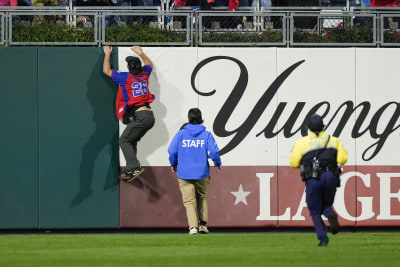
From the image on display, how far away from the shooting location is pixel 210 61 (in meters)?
17.9

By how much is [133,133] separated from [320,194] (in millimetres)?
4870

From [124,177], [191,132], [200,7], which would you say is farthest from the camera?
[200,7]

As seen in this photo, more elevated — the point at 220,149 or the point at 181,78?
the point at 181,78

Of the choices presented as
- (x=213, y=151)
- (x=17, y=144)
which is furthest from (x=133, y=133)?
(x=17, y=144)

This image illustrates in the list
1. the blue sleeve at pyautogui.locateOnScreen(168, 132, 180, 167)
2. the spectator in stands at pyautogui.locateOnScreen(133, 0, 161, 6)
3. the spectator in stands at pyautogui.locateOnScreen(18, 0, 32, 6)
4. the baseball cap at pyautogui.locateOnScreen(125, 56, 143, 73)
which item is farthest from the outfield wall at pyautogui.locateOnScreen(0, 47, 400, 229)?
the spectator in stands at pyautogui.locateOnScreen(18, 0, 32, 6)

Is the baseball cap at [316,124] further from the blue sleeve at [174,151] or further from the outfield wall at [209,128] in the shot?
the outfield wall at [209,128]

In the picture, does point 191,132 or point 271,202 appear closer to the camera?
point 191,132

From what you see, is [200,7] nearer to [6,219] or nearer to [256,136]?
[256,136]

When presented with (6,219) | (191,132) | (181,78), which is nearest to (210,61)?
(181,78)

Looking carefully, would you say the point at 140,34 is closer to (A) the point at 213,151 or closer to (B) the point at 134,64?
(B) the point at 134,64

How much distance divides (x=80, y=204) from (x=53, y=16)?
11.7 ft

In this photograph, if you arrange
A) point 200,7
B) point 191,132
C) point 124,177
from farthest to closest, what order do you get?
point 200,7 → point 124,177 → point 191,132

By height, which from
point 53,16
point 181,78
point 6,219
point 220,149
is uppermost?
point 53,16

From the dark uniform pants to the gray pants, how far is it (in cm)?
464
